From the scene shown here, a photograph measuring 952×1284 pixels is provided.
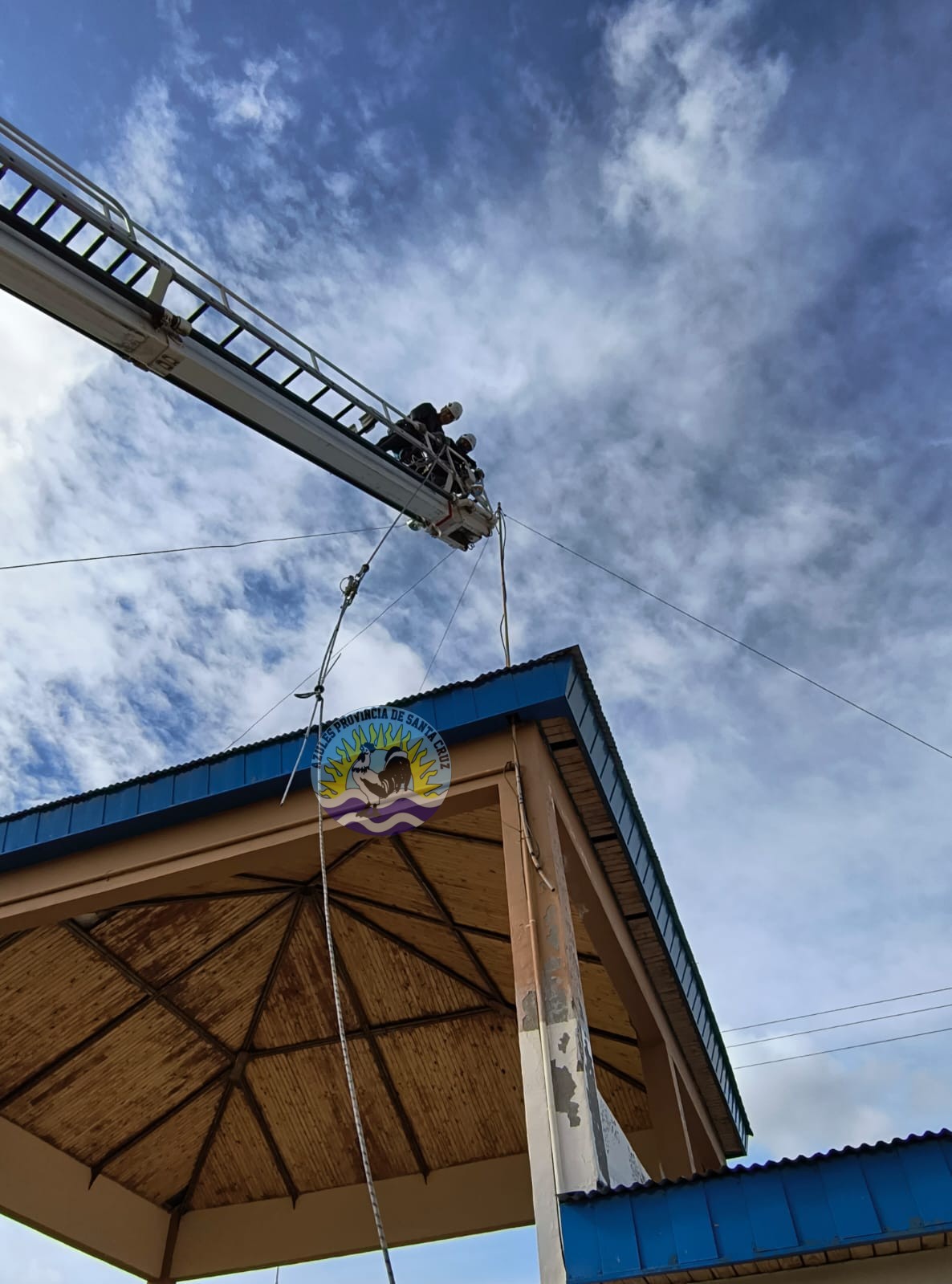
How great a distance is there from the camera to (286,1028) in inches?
582

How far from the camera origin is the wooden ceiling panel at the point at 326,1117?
15062 millimetres

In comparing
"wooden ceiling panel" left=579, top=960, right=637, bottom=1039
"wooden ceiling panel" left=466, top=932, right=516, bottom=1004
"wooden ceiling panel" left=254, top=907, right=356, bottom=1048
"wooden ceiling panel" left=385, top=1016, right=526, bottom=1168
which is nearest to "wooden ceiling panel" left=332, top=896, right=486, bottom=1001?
"wooden ceiling panel" left=466, top=932, right=516, bottom=1004

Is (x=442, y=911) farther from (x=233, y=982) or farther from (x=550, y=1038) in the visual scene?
(x=550, y=1038)

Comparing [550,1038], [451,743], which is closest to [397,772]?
[451,743]

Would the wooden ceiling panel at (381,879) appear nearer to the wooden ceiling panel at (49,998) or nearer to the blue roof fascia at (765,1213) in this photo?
the wooden ceiling panel at (49,998)

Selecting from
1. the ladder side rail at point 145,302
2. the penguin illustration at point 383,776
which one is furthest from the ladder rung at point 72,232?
the penguin illustration at point 383,776

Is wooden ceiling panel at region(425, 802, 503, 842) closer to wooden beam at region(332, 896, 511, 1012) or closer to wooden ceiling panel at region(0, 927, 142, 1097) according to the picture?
wooden beam at region(332, 896, 511, 1012)

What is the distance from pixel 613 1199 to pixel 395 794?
358 centimetres

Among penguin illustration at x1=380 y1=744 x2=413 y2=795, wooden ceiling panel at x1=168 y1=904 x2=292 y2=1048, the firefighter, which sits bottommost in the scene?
penguin illustration at x1=380 y1=744 x2=413 y2=795

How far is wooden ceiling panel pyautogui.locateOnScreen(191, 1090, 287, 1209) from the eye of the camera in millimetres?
15758

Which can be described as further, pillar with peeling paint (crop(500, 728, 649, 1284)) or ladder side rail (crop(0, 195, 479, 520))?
ladder side rail (crop(0, 195, 479, 520))

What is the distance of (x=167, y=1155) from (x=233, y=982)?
3822 millimetres

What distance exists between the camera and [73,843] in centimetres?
950

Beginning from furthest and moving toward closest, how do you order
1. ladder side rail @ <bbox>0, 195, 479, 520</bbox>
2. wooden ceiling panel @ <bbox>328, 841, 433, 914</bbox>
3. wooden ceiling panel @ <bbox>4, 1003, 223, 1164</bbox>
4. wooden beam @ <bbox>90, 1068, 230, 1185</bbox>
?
wooden beam @ <bbox>90, 1068, 230, 1185</bbox> → wooden ceiling panel @ <bbox>4, 1003, 223, 1164</bbox> → wooden ceiling panel @ <bbox>328, 841, 433, 914</bbox> → ladder side rail @ <bbox>0, 195, 479, 520</bbox>
